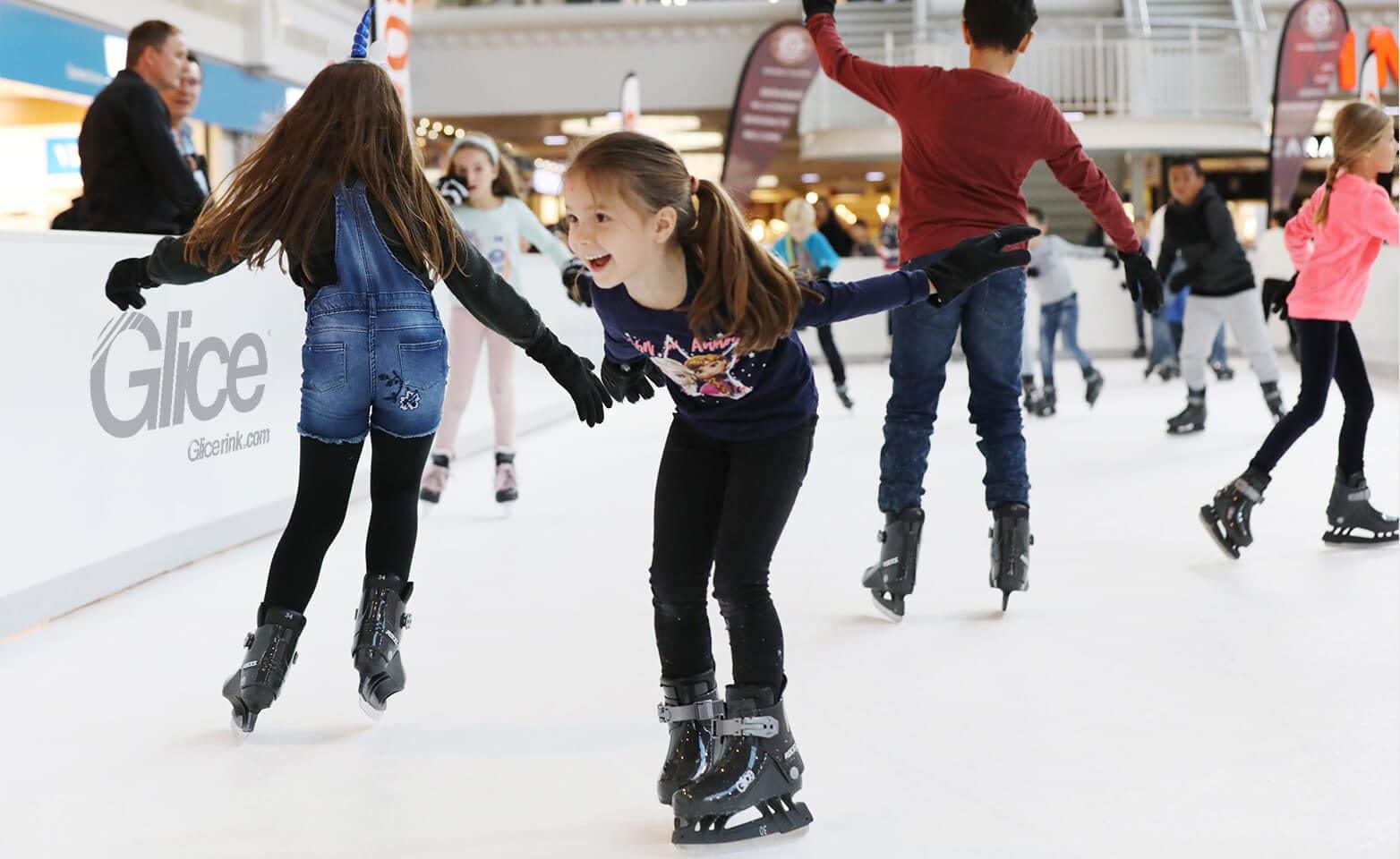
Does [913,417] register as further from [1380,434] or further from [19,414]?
[1380,434]

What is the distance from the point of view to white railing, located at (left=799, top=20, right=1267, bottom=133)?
1533 centimetres

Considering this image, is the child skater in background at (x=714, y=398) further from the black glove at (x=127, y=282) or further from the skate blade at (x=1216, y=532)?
the skate blade at (x=1216, y=532)

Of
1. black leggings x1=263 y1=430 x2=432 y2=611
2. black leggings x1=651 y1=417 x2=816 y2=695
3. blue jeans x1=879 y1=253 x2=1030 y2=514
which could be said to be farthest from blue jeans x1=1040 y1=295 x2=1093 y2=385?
black leggings x1=651 y1=417 x2=816 y2=695

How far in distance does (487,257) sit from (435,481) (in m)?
0.74

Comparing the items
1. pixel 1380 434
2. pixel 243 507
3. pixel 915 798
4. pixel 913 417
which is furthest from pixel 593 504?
pixel 1380 434

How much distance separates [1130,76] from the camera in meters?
15.4

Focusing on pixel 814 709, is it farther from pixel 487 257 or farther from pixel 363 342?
pixel 487 257

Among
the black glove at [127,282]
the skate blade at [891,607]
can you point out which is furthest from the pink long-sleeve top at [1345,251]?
the black glove at [127,282]

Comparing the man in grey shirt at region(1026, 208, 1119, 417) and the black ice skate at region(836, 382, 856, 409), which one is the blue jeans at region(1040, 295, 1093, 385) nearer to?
the man in grey shirt at region(1026, 208, 1119, 417)

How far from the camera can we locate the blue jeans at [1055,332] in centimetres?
786

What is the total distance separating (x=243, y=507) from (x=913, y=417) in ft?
6.40

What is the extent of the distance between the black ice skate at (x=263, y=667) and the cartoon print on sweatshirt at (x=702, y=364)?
811 millimetres

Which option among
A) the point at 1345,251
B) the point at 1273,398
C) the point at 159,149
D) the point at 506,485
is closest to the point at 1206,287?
the point at 1273,398

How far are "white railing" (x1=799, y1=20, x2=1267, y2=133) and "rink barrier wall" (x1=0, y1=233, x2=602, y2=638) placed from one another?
11.9m
